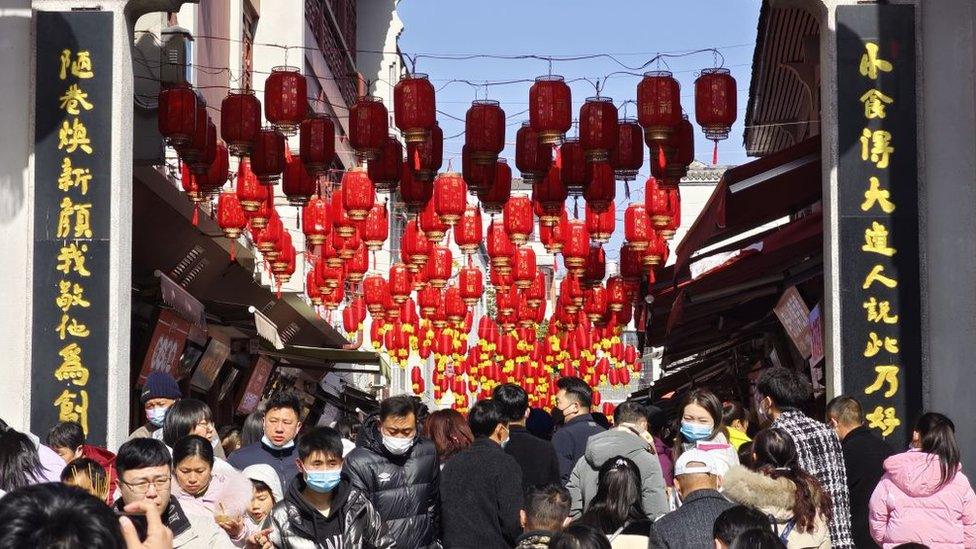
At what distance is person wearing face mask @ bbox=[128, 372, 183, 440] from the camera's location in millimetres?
9922

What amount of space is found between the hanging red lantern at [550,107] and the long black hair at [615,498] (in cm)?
846

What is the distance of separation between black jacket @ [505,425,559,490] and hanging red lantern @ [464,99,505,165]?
20.1 ft

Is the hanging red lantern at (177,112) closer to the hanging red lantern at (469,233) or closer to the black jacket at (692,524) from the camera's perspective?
the hanging red lantern at (469,233)

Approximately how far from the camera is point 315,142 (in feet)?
55.3

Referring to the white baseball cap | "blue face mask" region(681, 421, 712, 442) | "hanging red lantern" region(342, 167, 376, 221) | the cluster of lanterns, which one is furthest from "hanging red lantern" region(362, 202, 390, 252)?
the white baseball cap

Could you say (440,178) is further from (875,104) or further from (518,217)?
(875,104)

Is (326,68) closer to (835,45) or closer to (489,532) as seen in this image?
(835,45)

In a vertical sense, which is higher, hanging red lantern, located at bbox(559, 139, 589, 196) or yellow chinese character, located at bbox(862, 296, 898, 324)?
hanging red lantern, located at bbox(559, 139, 589, 196)

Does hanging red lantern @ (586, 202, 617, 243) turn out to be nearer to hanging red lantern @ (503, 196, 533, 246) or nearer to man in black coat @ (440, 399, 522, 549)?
hanging red lantern @ (503, 196, 533, 246)

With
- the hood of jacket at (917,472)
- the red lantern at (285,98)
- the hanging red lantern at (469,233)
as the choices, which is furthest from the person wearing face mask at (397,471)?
the hanging red lantern at (469,233)

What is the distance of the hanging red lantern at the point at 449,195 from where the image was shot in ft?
64.5

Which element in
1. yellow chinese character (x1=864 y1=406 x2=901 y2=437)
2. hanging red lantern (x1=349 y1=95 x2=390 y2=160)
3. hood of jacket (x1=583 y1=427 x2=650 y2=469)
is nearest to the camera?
hood of jacket (x1=583 y1=427 x2=650 y2=469)

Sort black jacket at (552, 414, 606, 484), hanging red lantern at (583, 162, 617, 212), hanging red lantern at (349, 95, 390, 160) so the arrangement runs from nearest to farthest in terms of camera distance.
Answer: black jacket at (552, 414, 606, 484) < hanging red lantern at (349, 95, 390, 160) < hanging red lantern at (583, 162, 617, 212)

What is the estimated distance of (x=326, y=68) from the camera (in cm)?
3353
